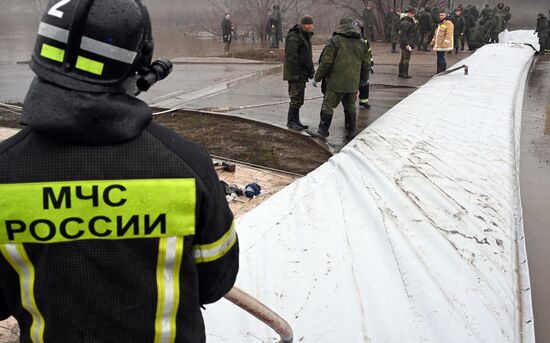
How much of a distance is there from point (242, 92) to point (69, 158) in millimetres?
8923

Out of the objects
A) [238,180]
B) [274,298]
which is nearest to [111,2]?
[274,298]

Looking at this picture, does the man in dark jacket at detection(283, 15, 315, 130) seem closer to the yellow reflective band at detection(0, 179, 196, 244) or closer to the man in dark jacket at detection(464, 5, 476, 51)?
the yellow reflective band at detection(0, 179, 196, 244)

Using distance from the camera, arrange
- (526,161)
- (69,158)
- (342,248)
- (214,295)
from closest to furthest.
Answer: (69,158), (214,295), (342,248), (526,161)

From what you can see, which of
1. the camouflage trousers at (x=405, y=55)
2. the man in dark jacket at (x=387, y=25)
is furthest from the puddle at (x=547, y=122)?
the man in dark jacket at (x=387, y=25)

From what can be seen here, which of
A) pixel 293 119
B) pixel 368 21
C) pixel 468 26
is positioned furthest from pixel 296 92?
pixel 368 21

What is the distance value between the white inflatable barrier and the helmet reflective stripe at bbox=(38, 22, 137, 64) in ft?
4.49

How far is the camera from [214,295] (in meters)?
1.33

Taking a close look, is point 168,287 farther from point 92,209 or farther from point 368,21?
point 368,21

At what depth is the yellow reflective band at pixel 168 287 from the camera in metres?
1.15

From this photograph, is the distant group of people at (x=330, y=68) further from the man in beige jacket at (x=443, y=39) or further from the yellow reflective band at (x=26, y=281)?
the yellow reflective band at (x=26, y=281)

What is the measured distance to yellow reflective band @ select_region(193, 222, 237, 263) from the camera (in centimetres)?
121

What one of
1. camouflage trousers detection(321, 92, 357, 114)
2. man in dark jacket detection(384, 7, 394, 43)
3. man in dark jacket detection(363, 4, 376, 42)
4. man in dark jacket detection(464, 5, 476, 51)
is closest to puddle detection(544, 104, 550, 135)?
camouflage trousers detection(321, 92, 357, 114)

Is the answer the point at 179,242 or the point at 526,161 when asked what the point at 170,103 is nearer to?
the point at 526,161

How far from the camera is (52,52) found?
107 centimetres
